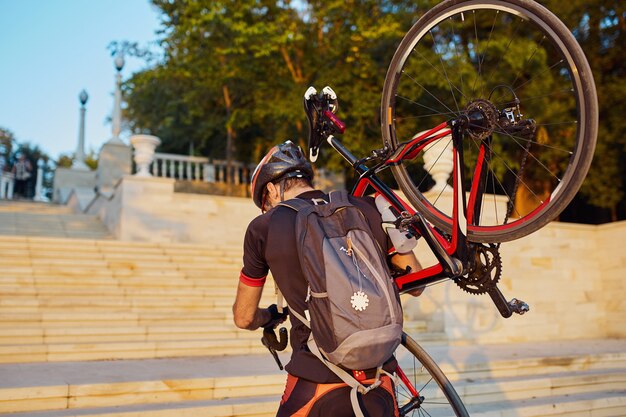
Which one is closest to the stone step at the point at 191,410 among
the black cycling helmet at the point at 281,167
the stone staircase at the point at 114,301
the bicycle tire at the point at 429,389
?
the bicycle tire at the point at 429,389

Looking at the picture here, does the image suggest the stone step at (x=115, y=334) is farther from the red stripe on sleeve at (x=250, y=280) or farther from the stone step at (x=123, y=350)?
the red stripe on sleeve at (x=250, y=280)

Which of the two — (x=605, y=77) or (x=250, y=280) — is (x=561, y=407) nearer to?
(x=250, y=280)

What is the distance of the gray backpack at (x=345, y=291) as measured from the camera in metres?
1.99

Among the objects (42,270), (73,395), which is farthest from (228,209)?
(73,395)

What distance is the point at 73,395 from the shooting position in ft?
15.6

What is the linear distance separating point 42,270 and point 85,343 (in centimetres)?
276

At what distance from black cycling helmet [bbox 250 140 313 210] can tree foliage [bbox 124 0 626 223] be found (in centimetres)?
1241

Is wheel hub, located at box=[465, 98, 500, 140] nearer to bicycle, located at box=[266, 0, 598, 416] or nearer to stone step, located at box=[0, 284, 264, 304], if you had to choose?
bicycle, located at box=[266, 0, 598, 416]

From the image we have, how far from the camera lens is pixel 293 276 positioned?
225 cm

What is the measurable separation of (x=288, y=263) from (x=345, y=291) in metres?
0.33

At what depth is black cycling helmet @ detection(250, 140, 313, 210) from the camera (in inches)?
97.0

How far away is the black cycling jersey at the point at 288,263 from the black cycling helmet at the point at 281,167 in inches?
8.1

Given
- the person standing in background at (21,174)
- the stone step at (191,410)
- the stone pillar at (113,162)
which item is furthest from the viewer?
the person standing in background at (21,174)

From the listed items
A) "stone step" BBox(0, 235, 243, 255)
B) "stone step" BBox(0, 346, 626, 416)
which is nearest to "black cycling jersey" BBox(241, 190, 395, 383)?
"stone step" BBox(0, 346, 626, 416)
